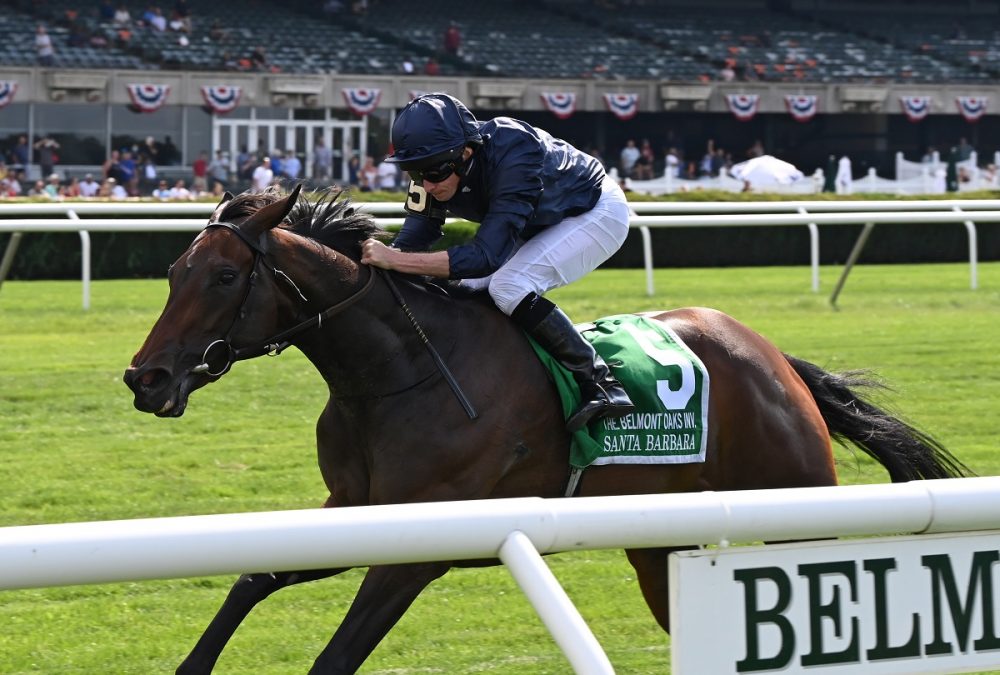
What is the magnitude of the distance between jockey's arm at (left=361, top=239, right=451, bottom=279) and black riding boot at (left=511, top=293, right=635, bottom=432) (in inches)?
8.3

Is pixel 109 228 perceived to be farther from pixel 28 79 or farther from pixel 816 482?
pixel 28 79

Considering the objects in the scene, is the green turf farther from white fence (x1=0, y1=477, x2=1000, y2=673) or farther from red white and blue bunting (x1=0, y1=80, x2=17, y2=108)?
red white and blue bunting (x1=0, y1=80, x2=17, y2=108)

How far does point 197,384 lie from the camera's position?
2.91 m

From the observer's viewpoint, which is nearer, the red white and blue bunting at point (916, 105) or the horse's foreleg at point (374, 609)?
the horse's foreleg at point (374, 609)

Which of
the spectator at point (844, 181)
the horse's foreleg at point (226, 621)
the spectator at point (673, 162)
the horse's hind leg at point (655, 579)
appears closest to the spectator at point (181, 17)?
the spectator at point (673, 162)

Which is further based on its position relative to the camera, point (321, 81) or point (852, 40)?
point (852, 40)

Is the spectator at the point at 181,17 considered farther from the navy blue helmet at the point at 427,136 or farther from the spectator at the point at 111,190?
the navy blue helmet at the point at 427,136

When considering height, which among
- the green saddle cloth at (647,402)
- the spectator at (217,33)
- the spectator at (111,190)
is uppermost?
the green saddle cloth at (647,402)

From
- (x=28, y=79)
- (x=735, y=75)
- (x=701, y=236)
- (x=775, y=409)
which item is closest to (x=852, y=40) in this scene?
(x=735, y=75)

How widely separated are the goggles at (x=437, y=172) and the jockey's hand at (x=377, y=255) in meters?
0.18

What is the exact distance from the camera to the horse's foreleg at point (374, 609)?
265 centimetres

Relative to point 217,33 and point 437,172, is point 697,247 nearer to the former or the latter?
point 437,172

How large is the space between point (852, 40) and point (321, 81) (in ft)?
48.9

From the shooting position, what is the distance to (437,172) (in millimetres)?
3207
